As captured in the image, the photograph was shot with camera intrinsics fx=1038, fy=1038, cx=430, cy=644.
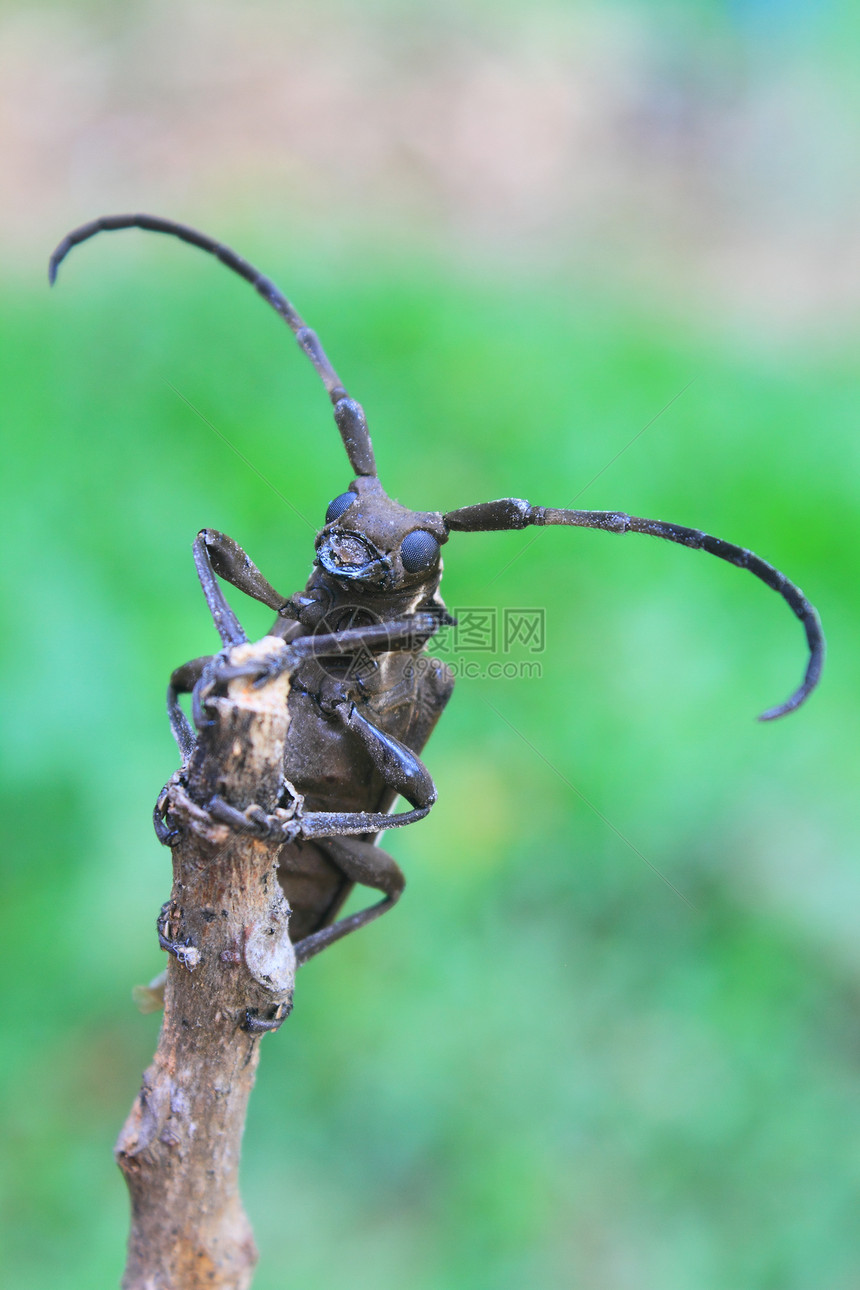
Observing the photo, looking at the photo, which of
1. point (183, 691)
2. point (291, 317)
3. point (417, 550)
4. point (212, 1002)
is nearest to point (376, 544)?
point (417, 550)

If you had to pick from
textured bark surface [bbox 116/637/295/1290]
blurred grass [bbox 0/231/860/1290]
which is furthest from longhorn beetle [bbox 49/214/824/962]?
blurred grass [bbox 0/231/860/1290]

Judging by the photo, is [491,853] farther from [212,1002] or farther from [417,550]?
[212,1002]

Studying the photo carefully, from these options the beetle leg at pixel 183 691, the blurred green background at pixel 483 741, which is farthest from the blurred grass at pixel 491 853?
the beetle leg at pixel 183 691

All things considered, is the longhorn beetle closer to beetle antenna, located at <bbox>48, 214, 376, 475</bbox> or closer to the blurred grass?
beetle antenna, located at <bbox>48, 214, 376, 475</bbox>

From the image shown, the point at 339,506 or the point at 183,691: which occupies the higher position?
the point at 339,506

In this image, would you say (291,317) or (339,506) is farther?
(291,317)

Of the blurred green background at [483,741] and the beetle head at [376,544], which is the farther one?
the blurred green background at [483,741]

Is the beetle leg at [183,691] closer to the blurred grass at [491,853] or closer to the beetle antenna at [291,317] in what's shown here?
the beetle antenna at [291,317]

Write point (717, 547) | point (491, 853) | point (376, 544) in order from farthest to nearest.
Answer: point (491, 853) < point (376, 544) < point (717, 547)
